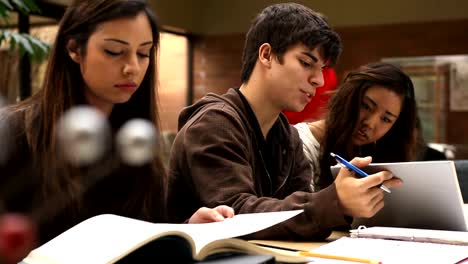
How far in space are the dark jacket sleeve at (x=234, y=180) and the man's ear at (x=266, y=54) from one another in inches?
5.6

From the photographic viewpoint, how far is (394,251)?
2.44 feet

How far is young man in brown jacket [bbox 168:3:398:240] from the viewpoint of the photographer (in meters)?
0.85

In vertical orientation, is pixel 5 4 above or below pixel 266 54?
above

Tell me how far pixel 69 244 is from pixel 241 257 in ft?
0.60

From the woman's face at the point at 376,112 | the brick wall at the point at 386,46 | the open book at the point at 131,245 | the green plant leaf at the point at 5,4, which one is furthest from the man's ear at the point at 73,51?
the brick wall at the point at 386,46

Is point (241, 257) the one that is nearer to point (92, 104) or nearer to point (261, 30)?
point (92, 104)

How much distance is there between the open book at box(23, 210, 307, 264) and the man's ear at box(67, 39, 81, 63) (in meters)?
0.22

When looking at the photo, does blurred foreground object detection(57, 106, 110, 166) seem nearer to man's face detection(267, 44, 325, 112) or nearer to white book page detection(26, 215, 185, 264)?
white book page detection(26, 215, 185, 264)

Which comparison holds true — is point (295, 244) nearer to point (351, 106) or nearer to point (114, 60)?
point (114, 60)

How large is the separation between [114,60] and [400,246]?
18.3 inches

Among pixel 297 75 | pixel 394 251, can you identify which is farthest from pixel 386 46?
pixel 394 251

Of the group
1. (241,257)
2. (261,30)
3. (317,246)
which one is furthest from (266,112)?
(241,257)

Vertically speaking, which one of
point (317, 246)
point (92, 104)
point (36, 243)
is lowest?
point (317, 246)

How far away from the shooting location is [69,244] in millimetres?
586
